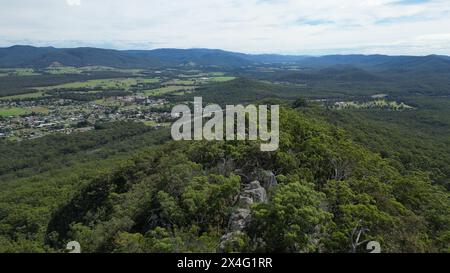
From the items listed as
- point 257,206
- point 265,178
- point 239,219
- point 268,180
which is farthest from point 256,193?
point 257,206

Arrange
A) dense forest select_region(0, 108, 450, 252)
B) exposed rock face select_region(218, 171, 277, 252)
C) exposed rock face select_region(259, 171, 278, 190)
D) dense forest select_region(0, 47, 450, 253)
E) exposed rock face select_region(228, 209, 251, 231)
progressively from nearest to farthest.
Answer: dense forest select_region(0, 108, 450, 252)
dense forest select_region(0, 47, 450, 253)
exposed rock face select_region(218, 171, 277, 252)
exposed rock face select_region(228, 209, 251, 231)
exposed rock face select_region(259, 171, 278, 190)

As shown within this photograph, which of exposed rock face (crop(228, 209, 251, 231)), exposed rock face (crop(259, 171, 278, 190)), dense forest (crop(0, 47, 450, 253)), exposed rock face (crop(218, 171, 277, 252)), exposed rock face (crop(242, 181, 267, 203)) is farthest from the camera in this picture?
exposed rock face (crop(259, 171, 278, 190))

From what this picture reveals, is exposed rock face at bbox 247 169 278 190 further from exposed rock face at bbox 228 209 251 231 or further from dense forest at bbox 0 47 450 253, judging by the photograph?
exposed rock face at bbox 228 209 251 231

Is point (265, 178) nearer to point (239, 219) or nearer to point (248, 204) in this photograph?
point (248, 204)

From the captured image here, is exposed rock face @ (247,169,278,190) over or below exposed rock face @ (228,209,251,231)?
over

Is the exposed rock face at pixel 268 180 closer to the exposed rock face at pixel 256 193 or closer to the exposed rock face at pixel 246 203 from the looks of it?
the exposed rock face at pixel 246 203

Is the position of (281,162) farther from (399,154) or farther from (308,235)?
(399,154)

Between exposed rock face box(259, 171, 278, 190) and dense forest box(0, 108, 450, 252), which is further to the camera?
exposed rock face box(259, 171, 278, 190)

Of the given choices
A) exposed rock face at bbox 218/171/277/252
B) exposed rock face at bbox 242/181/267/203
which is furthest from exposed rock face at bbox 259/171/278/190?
exposed rock face at bbox 242/181/267/203
